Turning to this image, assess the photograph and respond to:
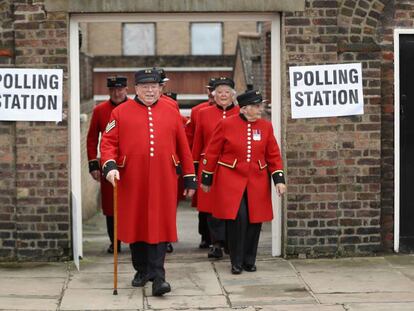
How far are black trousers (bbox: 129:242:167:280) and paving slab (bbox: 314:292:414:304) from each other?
1.37 meters

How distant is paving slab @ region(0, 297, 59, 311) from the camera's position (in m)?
8.02

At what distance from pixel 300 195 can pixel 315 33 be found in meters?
1.64

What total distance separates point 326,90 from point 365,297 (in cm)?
246

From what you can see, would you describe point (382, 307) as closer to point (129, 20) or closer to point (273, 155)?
point (273, 155)

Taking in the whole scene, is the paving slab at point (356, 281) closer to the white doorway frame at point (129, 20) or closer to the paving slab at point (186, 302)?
the paving slab at point (186, 302)

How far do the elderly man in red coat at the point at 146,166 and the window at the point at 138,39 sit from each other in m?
28.9

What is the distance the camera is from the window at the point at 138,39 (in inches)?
1462

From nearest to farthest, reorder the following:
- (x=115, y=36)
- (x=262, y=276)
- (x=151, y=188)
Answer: (x=151, y=188) → (x=262, y=276) → (x=115, y=36)

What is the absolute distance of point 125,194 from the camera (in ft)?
27.8

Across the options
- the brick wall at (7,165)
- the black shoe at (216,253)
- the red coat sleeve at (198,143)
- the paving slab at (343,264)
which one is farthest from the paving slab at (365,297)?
the brick wall at (7,165)

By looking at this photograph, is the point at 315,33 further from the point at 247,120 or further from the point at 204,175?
the point at 204,175

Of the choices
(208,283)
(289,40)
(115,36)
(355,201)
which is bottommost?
(208,283)

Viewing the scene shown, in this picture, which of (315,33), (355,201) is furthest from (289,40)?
(355,201)

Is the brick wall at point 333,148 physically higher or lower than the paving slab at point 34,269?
A: higher
